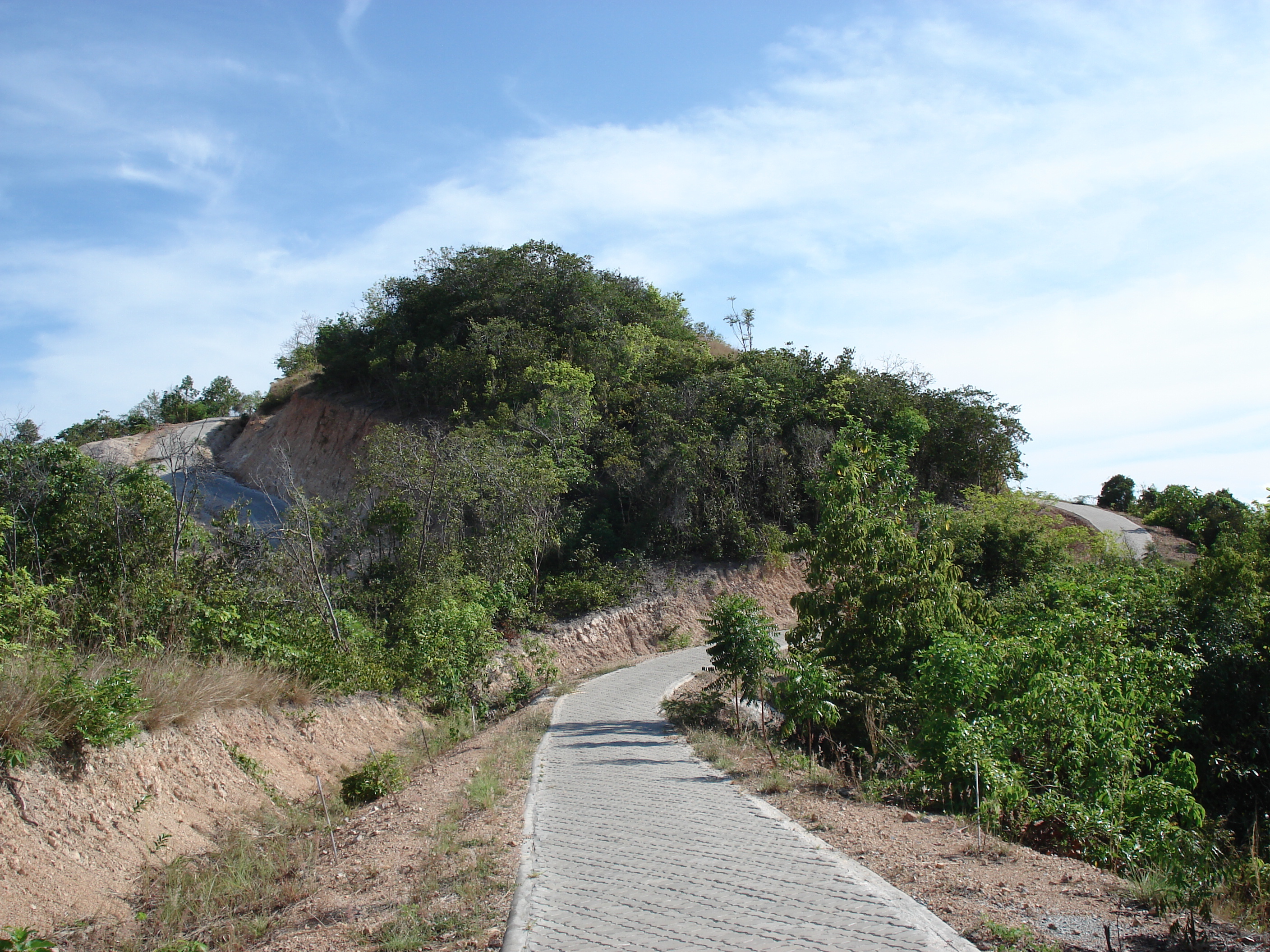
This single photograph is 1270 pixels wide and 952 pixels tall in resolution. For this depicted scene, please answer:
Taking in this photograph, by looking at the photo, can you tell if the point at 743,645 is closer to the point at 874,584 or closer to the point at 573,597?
the point at 874,584

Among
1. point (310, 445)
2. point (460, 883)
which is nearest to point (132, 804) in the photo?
point (460, 883)

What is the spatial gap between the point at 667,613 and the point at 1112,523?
2980 centimetres

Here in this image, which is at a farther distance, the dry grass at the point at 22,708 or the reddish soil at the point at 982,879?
the dry grass at the point at 22,708

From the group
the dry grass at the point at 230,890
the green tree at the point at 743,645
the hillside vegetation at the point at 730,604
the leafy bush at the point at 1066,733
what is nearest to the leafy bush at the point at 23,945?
the dry grass at the point at 230,890

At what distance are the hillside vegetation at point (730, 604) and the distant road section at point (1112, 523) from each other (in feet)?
22.7

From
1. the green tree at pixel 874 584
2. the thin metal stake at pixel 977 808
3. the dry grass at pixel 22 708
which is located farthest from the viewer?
the green tree at pixel 874 584

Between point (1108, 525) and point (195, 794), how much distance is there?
4334cm

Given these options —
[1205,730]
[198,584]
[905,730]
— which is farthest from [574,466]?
[1205,730]

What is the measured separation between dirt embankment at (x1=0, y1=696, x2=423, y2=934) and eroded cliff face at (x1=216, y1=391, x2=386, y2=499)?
2260 cm

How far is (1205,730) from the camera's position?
38.9ft

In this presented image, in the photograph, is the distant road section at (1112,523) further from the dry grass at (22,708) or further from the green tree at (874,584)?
the dry grass at (22,708)

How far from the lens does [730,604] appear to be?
11672 mm

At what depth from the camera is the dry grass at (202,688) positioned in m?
9.47

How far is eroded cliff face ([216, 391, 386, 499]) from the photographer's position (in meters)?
35.1
